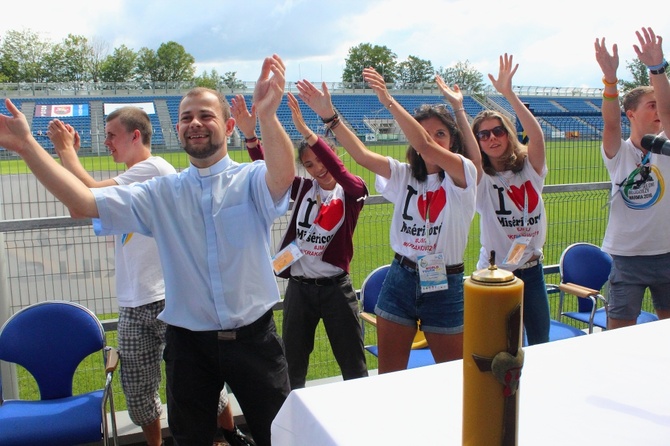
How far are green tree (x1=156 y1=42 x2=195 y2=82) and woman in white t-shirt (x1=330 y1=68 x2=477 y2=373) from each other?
226ft

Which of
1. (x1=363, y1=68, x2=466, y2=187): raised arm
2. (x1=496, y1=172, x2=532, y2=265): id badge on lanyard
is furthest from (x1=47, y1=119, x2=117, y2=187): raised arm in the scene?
(x1=496, y1=172, x2=532, y2=265): id badge on lanyard

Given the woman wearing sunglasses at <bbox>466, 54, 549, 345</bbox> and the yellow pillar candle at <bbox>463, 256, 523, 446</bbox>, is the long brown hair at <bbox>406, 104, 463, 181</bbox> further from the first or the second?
the yellow pillar candle at <bbox>463, 256, 523, 446</bbox>

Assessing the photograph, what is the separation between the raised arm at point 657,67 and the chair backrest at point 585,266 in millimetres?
1315

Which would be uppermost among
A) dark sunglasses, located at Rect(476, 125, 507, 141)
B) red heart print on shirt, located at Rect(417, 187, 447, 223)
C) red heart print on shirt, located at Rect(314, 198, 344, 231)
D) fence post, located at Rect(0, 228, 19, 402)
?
dark sunglasses, located at Rect(476, 125, 507, 141)

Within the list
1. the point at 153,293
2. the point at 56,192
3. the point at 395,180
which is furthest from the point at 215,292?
the point at 395,180

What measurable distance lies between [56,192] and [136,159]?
54.2 inches

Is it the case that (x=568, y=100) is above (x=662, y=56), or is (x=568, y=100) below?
above

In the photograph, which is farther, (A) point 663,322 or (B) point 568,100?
(B) point 568,100

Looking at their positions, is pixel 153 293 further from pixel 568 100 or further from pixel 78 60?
pixel 78 60

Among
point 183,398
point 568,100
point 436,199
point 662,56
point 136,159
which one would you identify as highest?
point 568,100

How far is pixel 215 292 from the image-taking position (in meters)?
2.54

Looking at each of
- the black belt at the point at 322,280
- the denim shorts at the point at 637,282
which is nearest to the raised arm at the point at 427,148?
the black belt at the point at 322,280

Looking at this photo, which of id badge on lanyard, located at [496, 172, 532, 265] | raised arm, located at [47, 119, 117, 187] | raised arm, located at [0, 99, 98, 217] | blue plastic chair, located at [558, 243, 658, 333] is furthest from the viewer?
blue plastic chair, located at [558, 243, 658, 333]

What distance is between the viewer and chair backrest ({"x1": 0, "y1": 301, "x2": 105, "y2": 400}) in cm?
341
